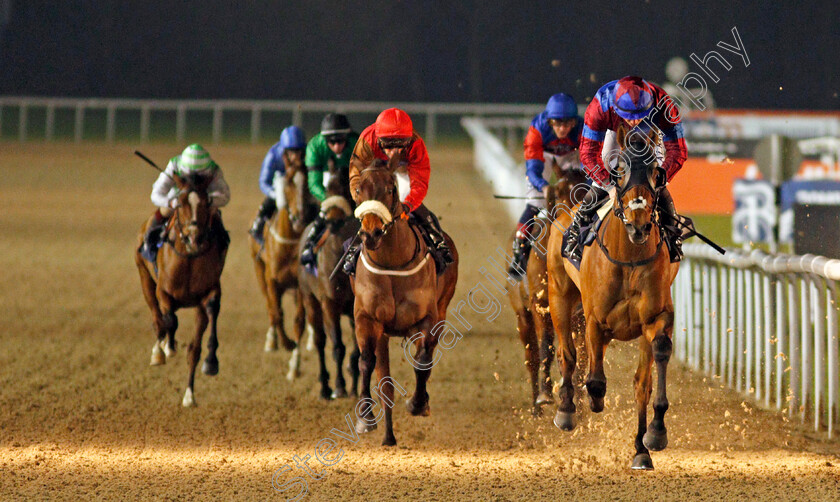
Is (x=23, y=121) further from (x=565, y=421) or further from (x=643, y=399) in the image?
(x=643, y=399)

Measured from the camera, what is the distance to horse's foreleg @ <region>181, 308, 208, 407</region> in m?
7.07

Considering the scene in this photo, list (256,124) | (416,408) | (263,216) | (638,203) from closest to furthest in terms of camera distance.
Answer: (638,203) → (416,408) → (263,216) → (256,124)

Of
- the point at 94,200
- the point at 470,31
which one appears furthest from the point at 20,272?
the point at 470,31

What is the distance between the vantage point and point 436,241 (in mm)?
6094

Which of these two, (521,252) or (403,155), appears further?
(521,252)

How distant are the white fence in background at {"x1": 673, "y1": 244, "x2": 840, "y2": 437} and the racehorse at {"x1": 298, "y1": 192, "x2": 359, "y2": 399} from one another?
2512mm

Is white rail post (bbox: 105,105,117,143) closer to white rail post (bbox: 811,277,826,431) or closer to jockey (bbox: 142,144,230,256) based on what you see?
jockey (bbox: 142,144,230,256)

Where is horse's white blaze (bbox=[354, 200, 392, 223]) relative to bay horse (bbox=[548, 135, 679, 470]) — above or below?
above

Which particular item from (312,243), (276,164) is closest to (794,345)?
(312,243)

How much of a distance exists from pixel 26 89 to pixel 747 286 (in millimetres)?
27048

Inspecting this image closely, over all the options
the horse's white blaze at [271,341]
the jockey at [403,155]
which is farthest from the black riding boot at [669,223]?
the horse's white blaze at [271,341]

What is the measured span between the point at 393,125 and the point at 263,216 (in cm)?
338

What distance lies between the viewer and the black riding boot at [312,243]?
7.16 meters

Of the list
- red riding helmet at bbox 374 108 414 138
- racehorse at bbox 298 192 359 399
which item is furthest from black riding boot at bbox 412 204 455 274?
racehorse at bbox 298 192 359 399
